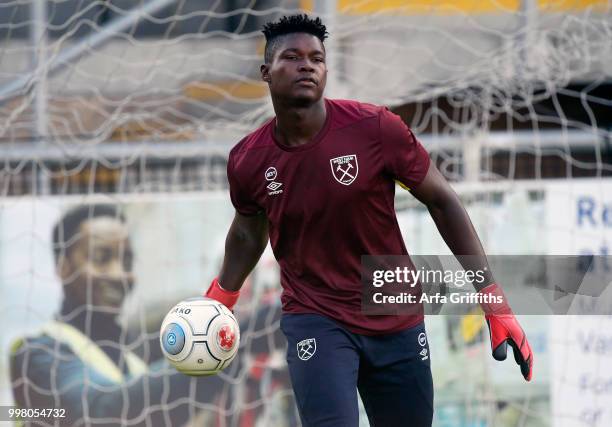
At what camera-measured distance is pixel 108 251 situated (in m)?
6.31

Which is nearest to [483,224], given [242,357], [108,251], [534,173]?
[534,173]

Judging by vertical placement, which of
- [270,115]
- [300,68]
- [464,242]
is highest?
[270,115]

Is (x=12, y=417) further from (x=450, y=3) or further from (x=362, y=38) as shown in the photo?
(x=450, y=3)

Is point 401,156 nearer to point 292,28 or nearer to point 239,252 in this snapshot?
point 292,28

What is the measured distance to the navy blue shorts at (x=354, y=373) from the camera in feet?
12.4

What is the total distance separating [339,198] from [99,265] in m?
2.78

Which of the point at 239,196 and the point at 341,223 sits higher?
the point at 239,196

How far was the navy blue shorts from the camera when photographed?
12.4 feet

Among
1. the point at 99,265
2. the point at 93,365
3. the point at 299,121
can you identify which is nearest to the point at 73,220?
the point at 99,265

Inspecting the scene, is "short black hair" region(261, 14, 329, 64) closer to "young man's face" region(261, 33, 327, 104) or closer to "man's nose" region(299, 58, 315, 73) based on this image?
"young man's face" region(261, 33, 327, 104)

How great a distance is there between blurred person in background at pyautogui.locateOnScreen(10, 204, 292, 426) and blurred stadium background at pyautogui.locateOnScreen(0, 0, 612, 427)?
2.7 inches

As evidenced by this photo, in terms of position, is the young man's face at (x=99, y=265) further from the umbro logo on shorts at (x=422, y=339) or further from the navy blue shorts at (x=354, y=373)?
the umbro logo on shorts at (x=422, y=339)

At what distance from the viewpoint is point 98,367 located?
6258 mm

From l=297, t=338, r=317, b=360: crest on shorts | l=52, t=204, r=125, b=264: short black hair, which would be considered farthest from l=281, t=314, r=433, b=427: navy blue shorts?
l=52, t=204, r=125, b=264: short black hair
